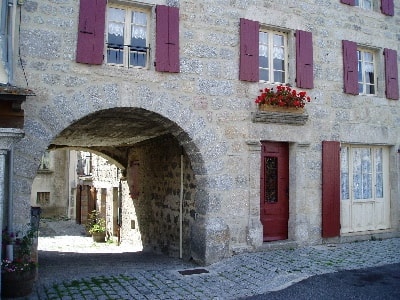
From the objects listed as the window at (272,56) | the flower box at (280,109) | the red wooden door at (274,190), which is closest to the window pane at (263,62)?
the window at (272,56)

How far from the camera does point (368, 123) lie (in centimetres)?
872

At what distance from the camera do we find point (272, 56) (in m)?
7.78

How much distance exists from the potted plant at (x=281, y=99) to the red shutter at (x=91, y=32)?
2.85m

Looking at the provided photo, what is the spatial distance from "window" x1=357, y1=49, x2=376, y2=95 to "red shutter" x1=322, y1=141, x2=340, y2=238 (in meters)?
1.67

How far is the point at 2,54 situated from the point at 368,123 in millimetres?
7102

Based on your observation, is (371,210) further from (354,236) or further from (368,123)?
(368,123)

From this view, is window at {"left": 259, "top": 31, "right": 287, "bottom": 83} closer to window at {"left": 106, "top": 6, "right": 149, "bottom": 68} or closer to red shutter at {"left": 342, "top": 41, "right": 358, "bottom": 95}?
red shutter at {"left": 342, "top": 41, "right": 358, "bottom": 95}

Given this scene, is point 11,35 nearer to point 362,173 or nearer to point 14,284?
point 14,284

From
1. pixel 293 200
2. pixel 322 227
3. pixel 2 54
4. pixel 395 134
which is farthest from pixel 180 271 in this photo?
pixel 395 134

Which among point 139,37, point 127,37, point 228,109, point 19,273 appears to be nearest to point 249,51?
point 228,109

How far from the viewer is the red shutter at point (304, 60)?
308 inches

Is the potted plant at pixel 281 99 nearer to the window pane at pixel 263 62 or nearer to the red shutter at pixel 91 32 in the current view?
the window pane at pixel 263 62

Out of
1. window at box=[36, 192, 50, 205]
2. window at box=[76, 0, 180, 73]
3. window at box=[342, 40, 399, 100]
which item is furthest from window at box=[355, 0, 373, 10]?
window at box=[36, 192, 50, 205]

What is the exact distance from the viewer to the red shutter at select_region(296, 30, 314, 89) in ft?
25.7
